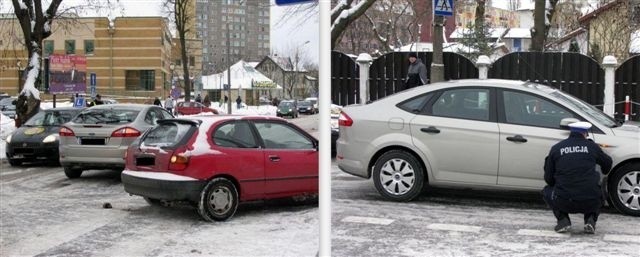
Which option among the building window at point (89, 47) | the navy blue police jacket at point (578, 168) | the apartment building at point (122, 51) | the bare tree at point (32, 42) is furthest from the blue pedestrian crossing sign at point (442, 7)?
the building window at point (89, 47)

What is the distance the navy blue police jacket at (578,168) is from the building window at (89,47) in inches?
2729

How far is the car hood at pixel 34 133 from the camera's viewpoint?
1398cm

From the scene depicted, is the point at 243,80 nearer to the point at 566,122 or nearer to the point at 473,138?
the point at 473,138

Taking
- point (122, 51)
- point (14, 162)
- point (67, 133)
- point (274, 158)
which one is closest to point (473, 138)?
point (274, 158)

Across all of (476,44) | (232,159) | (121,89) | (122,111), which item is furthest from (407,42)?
(232,159)

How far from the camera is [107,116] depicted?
470 inches

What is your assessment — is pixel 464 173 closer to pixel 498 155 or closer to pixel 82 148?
pixel 498 155

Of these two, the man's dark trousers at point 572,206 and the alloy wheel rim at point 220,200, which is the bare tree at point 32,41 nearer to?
the alloy wheel rim at point 220,200

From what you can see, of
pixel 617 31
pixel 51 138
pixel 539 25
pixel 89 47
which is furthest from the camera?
pixel 89 47

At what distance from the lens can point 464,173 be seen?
26.9 feet

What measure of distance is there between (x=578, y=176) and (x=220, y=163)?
392 centimetres

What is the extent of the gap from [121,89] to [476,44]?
49.3m

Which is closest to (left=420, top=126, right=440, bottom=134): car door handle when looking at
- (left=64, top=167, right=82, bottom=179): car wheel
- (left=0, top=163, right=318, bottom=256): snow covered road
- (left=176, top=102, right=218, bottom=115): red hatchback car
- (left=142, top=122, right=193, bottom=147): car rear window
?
(left=0, top=163, right=318, bottom=256): snow covered road

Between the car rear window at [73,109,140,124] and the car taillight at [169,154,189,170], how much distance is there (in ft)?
14.4
